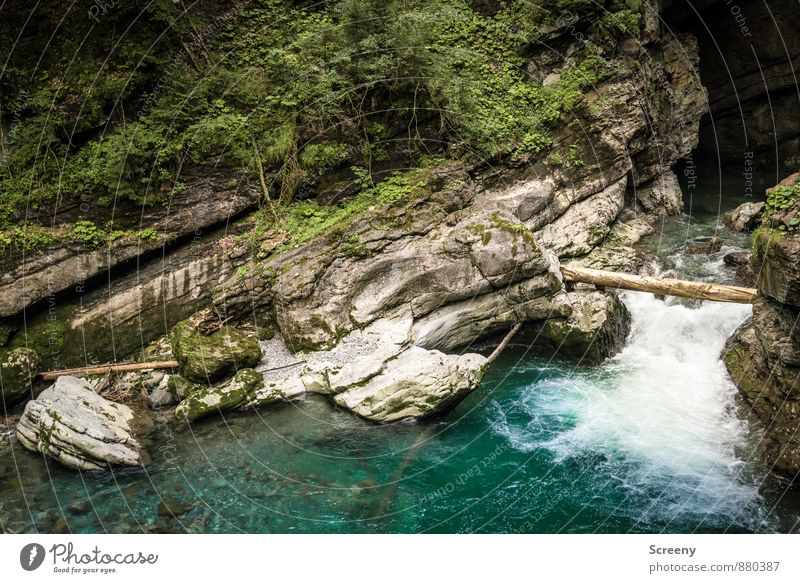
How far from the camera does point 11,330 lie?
33.9 feet

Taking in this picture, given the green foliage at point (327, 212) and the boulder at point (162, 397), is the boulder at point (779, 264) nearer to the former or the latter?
the green foliage at point (327, 212)

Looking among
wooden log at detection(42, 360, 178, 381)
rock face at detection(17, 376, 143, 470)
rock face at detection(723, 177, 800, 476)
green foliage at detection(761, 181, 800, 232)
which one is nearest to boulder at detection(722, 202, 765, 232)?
rock face at detection(723, 177, 800, 476)

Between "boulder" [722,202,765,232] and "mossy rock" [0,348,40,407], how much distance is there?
18.7 m

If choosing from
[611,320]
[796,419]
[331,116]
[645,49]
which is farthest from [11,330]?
[645,49]

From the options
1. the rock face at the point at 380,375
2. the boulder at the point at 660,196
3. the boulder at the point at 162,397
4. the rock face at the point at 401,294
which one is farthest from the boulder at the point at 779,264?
the boulder at the point at 162,397

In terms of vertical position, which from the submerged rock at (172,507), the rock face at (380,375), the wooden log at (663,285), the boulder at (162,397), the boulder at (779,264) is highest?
the boulder at (779,264)

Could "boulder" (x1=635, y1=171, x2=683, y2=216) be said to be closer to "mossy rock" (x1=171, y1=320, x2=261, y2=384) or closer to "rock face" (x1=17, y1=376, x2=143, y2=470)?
"mossy rock" (x1=171, y1=320, x2=261, y2=384)

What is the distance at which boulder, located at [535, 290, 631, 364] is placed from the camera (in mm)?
10781

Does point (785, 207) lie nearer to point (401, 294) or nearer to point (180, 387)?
point (401, 294)

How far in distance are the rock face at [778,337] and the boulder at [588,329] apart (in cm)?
286

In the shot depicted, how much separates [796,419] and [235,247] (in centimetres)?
1106

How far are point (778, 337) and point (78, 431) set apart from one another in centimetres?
1122

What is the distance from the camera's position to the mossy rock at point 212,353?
9961 mm

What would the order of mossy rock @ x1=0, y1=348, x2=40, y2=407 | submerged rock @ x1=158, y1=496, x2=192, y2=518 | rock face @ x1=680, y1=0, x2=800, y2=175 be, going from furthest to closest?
rock face @ x1=680, y1=0, x2=800, y2=175
mossy rock @ x1=0, y1=348, x2=40, y2=407
submerged rock @ x1=158, y1=496, x2=192, y2=518
